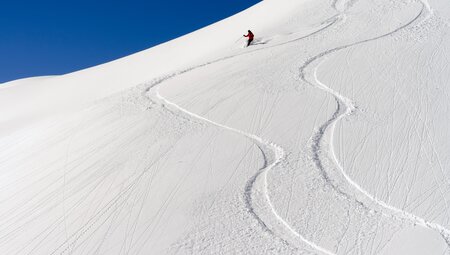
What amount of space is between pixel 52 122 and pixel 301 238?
428 inches

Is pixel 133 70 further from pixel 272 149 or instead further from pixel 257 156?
pixel 257 156

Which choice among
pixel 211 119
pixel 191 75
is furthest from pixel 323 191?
pixel 191 75

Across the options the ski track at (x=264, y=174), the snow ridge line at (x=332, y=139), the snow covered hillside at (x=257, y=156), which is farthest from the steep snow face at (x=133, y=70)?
the ski track at (x=264, y=174)

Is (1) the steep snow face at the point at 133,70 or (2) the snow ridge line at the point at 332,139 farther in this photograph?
(1) the steep snow face at the point at 133,70

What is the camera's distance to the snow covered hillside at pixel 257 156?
10812 mm

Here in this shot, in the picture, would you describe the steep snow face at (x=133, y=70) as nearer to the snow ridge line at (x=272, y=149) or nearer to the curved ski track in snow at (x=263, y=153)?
the curved ski track in snow at (x=263, y=153)

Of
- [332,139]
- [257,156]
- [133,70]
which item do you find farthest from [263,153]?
[133,70]

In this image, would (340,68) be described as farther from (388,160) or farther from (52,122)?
(52,122)

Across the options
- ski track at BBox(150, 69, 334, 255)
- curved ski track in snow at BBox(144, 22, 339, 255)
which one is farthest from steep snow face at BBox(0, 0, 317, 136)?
ski track at BBox(150, 69, 334, 255)

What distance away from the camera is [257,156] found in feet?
44.5

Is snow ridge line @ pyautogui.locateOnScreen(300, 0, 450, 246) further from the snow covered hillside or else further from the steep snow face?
the steep snow face

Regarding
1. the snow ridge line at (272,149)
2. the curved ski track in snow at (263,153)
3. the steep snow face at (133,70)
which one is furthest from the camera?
the steep snow face at (133,70)

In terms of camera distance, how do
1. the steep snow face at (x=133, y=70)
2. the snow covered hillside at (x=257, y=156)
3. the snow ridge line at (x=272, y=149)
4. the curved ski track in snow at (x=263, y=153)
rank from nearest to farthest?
the snow ridge line at (x=272, y=149) < the curved ski track in snow at (x=263, y=153) < the snow covered hillside at (x=257, y=156) < the steep snow face at (x=133, y=70)

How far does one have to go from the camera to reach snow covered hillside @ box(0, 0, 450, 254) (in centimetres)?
1081
